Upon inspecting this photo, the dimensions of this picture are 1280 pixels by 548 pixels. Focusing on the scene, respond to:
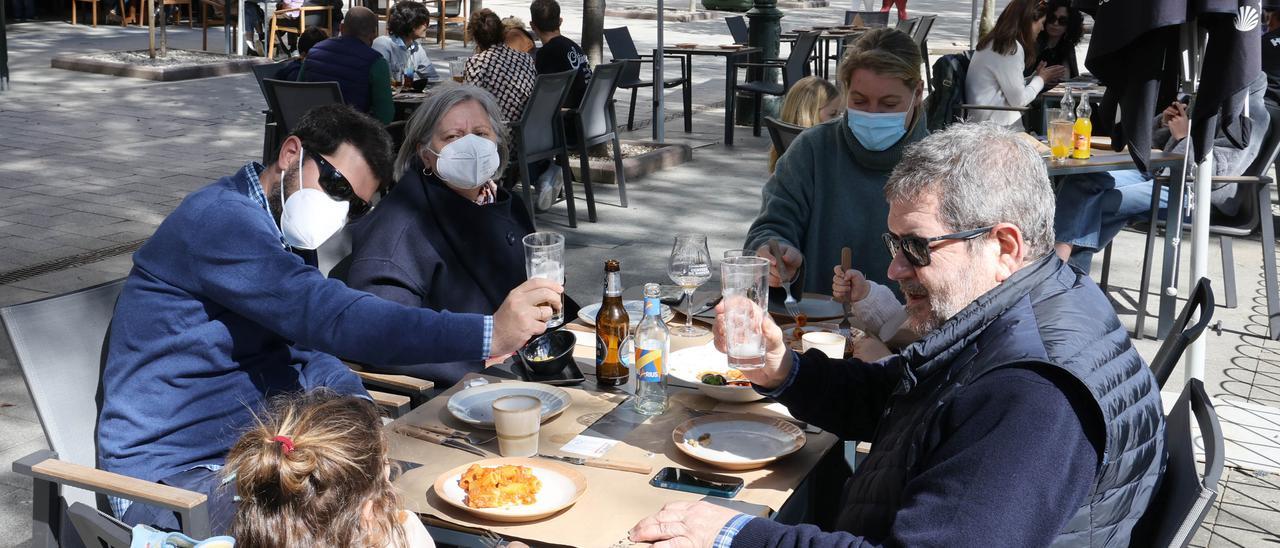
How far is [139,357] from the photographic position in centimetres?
271

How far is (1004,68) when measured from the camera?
785 cm

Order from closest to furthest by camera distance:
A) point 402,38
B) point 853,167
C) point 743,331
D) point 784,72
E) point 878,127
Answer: point 743,331
point 878,127
point 853,167
point 402,38
point 784,72

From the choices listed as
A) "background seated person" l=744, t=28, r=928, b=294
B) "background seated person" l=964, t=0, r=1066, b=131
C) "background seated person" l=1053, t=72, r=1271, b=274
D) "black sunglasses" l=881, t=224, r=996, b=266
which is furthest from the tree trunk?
"black sunglasses" l=881, t=224, r=996, b=266

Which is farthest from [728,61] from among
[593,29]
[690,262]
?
[690,262]

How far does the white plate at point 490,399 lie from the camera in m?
2.75

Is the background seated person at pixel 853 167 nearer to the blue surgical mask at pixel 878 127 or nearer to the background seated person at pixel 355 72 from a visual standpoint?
the blue surgical mask at pixel 878 127

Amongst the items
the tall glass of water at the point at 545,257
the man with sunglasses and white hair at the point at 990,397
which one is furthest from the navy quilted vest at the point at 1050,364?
the tall glass of water at the point at 545,257

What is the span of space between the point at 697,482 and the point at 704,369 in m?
0.74

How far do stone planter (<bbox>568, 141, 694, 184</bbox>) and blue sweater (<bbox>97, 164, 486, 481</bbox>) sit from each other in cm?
661

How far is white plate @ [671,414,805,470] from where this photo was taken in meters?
2.49

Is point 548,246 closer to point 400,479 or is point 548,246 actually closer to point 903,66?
point 400,479

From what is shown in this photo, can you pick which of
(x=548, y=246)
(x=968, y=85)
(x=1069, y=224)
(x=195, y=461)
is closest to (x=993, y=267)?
(x=548, y=246)

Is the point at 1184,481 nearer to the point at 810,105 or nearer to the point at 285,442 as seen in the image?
the point at 285,442

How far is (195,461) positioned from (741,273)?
1.38 m
